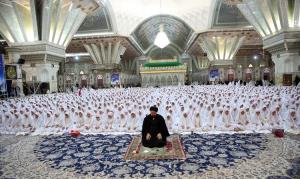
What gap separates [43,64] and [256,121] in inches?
465

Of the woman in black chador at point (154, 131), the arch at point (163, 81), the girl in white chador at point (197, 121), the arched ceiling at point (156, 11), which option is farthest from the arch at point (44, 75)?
the woman in black chador at point (154, 131)

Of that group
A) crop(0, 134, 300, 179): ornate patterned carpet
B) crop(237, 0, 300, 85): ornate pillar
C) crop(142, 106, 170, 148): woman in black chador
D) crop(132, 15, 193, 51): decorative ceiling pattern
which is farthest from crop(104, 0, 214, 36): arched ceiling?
crop(142, 106, 170, 148): woman in black chador

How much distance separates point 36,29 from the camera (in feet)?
43.8

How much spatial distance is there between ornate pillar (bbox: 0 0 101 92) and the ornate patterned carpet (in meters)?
9.96

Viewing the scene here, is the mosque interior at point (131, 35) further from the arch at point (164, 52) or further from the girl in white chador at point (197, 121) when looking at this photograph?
the girl in white chador at point (197, 121)

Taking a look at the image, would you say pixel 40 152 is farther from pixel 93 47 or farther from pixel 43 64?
pixel 93 47

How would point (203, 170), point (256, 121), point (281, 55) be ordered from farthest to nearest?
point (281, 55) → point (256, 121) → point (203, 170)

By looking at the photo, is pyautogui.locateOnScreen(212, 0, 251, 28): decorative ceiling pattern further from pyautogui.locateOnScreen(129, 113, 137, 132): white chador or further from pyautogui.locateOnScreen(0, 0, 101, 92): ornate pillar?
pyautogui.locateOnScreen(129, 113, 137, 132): white chador

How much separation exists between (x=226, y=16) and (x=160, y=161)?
54.2ft

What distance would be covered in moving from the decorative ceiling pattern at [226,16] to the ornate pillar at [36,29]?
27.7 ft

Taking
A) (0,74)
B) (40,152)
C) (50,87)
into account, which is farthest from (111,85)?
(40,152)

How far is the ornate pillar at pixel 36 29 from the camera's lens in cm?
1305

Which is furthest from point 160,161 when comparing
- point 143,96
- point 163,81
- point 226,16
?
point 163,81

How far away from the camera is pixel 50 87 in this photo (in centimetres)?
1438
